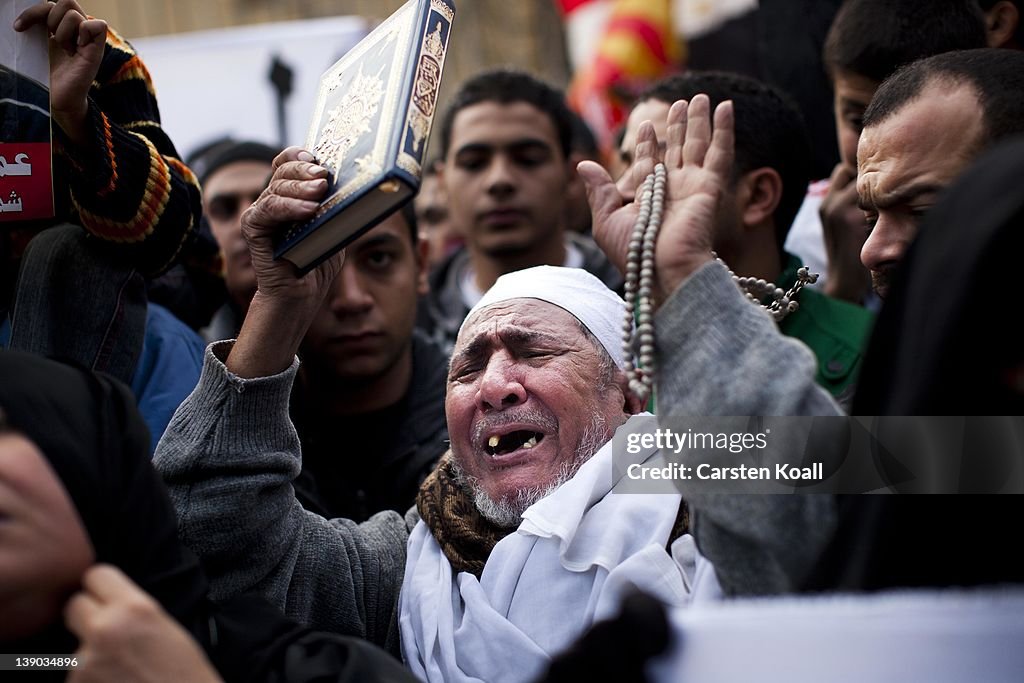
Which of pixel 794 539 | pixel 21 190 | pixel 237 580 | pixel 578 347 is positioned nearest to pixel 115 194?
pixel 21 190

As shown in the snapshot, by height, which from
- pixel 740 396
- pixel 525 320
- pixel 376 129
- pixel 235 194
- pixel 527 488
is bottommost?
pixel 527 488

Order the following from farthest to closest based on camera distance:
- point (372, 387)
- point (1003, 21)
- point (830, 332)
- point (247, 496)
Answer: point (372, 387) → point (1003, 21) → point (830, 332) → point (247, 496)

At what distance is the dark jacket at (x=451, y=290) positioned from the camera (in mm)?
5007

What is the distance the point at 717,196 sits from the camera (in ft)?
7.22

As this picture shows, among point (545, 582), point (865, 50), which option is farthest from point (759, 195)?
point (545, 582)

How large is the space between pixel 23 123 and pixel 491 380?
1242mm

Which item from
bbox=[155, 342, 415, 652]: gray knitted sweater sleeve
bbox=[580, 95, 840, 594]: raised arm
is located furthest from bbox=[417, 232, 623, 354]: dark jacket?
bbox=[580, 95, 840, 594]: raised arm

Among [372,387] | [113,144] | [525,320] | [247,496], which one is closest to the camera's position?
[247,496]

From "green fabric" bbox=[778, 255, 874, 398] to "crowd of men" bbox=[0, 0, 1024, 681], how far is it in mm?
11

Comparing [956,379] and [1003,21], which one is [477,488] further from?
[1003,21]

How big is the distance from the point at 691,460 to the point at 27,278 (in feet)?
5.60

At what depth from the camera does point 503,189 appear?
16.7 ft

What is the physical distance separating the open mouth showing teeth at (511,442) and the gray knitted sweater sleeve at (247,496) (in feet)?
1.59

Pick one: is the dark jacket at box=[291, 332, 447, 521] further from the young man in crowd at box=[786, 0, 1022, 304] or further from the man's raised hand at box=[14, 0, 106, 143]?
the young man in crowd at box=[786, 0, 1022, 304]
